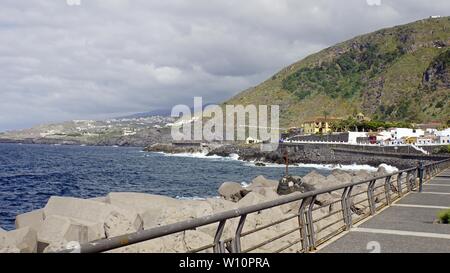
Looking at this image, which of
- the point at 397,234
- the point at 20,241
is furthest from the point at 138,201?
the point at 397,234

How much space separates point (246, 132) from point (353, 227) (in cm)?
18422

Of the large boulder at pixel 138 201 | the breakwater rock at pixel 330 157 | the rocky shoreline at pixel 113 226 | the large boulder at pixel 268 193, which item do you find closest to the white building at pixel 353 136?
the breakwater rock at pixel 330 157

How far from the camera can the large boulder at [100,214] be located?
11.0 metres

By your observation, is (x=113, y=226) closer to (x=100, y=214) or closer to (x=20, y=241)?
(x=100, y=214)

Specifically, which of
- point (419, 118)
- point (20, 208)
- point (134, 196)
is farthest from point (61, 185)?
point (419, 118)

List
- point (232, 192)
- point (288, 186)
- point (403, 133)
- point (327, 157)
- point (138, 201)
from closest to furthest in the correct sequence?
point (138, 201) < point (288, 186) < point (232, 192) < point (327, 157) < point (403, 133)

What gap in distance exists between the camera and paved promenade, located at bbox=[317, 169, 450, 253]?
8.16 meters

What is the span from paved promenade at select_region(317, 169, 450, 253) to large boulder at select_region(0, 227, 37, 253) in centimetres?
557

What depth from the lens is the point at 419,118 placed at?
539 feet

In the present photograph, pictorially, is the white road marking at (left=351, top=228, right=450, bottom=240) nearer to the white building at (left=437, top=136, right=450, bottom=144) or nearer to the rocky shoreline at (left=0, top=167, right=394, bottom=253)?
the rocky shoreline at (left=0, top=167, right=394, bottom=253)

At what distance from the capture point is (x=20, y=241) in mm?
9812

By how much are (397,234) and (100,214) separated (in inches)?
283

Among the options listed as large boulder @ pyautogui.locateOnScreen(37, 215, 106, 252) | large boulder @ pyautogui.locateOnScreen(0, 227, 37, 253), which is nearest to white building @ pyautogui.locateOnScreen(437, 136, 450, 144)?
large boulder @ pyautogui.locateOnScreen(37, 215, 106, 252)

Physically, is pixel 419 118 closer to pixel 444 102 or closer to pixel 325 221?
pixel 444 102
